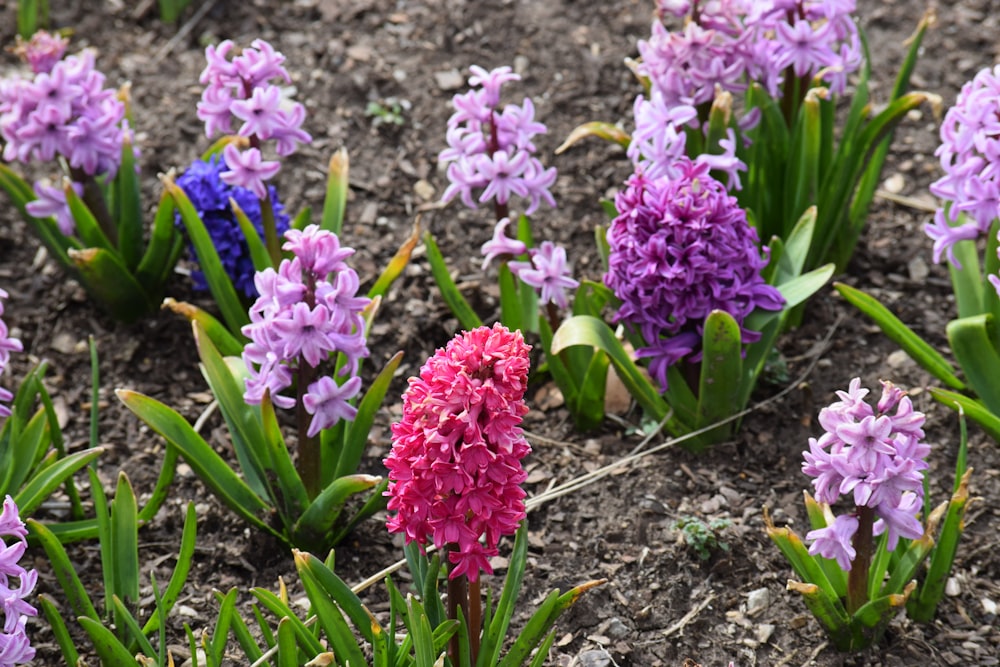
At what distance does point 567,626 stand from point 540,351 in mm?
1040

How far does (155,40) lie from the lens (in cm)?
499

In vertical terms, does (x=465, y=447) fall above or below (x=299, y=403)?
above

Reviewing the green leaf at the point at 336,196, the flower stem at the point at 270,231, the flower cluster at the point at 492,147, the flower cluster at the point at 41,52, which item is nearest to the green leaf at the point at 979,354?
the flower cluster at the point at 492,147

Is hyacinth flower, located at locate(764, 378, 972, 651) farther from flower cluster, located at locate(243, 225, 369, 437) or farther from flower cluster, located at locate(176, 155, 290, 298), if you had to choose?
flower cluster, located at locate(176, 155, 290, 298)

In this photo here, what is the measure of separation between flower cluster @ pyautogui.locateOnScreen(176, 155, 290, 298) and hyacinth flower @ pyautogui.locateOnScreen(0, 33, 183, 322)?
0.12 meters

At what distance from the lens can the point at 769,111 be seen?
11.1 feet

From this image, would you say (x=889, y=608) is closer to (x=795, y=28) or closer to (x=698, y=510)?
(x=698, y=510)

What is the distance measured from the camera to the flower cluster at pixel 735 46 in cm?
327

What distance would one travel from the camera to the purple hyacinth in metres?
3.39

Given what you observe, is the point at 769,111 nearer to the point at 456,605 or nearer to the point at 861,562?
the point at 861,562

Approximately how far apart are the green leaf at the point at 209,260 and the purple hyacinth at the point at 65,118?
0.33 m

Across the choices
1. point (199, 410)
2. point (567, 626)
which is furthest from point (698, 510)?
point (199, 410)

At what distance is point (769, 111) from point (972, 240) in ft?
2.21

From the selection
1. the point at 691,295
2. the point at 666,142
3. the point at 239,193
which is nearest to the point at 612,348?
the point at 691,295
